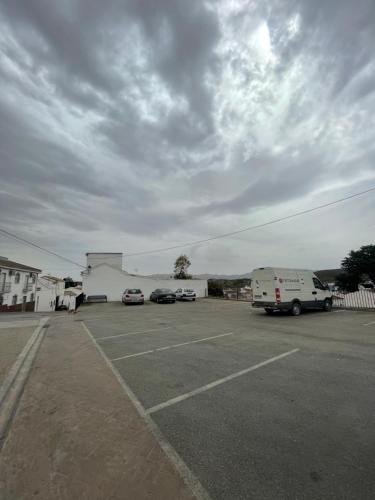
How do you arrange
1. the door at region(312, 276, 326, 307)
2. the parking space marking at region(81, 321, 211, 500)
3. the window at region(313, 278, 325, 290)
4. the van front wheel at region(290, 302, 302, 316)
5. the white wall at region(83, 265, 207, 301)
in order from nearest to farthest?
the parking space marking at region(81, 321, 211, 500)
the van front wheel at region(290, 302, 302, 316)
the door at region(312, 276, 326, 307)
the window at region(313, 278, 325, 290)
the white wall at region(83, 265, 207, 301)

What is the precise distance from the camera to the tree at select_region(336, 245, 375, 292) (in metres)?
39.6

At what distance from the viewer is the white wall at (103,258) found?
37.7 m

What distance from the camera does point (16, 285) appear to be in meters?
37.0

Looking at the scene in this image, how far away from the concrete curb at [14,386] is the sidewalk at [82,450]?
107 millimetres

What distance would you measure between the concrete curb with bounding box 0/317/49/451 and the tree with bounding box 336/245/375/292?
46999 millimetres

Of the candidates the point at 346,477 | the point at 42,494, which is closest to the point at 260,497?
the point at 346,477

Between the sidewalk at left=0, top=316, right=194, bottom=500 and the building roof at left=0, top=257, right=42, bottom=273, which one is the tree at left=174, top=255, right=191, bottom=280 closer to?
the building roof at left=0, top=257, right=42, bottom=273

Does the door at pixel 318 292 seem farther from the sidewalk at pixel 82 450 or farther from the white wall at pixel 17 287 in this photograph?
the white wall at pixel 17 287

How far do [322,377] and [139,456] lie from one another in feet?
11.8

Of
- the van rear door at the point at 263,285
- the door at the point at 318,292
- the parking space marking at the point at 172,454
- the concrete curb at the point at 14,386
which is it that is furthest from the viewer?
the door at the point at 318,292

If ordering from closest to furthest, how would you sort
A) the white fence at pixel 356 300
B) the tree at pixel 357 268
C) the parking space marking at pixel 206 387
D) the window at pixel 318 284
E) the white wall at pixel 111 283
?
the parking space marking at pixel 206 387 → the window at pixel 318 284 → the white fence at pixel 356 300 → the white wall at pixel 111 283 → the tree at pixel 357 268

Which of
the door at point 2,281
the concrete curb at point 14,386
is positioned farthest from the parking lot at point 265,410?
the door at point 2,281

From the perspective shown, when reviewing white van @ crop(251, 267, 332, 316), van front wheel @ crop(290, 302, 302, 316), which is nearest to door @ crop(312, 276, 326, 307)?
white van @ crop(251, 267, 332, 316)

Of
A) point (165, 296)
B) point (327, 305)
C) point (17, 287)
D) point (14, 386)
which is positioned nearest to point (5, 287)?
point (17, 287)
